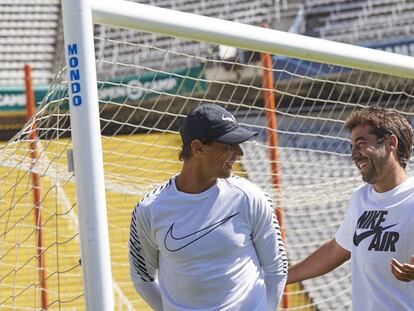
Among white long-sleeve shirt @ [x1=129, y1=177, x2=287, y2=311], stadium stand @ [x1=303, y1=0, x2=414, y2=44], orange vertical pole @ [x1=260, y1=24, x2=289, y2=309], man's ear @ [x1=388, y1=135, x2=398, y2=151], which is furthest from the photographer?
stadium stand @ [x1=303, y1=0, x2=414, y2=44]

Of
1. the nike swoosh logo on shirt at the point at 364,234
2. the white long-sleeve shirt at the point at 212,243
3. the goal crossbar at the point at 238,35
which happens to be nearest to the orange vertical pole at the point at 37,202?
the goal crossbar at the point at 238,35

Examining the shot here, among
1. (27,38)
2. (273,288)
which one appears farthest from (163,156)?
(27,38)

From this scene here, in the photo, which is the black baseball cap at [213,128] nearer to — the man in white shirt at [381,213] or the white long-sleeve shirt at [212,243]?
the white long-sleeve shirt at [212,243]

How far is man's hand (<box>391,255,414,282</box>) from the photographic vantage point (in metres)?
3.04

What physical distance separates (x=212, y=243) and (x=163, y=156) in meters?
4.30

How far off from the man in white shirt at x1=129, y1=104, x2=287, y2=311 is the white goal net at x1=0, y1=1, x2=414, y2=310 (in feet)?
1.84

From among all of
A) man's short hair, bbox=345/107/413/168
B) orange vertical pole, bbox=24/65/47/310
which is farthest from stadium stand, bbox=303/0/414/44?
man's short hair, bbox=345/107/413/168

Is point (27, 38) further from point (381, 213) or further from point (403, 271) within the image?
point (403, 271)

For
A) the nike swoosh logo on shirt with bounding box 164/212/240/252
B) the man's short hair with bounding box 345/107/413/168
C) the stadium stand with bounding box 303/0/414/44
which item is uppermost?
the stadium stand with bounding box 303/0/414/44

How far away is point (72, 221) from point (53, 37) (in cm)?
623

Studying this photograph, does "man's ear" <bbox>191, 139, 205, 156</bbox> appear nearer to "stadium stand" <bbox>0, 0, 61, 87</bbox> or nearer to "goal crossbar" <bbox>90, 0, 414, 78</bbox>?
"goal crossbar" <bbox>90, 0, 414, 78</bbox>

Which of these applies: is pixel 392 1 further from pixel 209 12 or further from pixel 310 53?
pixel 310 53

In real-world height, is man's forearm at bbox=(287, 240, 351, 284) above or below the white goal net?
below

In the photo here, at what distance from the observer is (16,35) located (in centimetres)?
1211
